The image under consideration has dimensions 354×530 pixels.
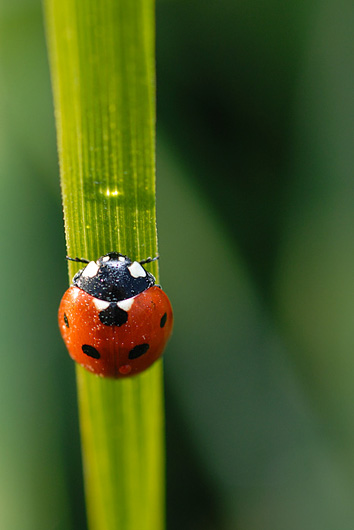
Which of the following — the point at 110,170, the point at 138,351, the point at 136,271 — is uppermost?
the point at 110,170

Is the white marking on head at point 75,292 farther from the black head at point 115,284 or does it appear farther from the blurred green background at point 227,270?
the blurred green background at point 227,270

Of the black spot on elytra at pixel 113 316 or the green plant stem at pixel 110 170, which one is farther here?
the black spot on elytra at pixel 113 316

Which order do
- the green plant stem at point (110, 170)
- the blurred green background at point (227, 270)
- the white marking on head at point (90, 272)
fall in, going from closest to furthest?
the green plant stem at point (110, 170), the white marking on head at point (90, 272), the blurred green background at point (227, 270)

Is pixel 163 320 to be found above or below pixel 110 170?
below

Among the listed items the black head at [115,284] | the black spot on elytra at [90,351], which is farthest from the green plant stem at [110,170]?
the black head at [115,284]

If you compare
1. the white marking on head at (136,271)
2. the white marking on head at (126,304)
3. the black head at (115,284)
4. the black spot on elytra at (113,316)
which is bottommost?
the black spot on elytra at (113,316)

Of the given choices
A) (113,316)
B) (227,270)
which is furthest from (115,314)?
(227,270)

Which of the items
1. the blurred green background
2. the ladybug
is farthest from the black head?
the blurred green background

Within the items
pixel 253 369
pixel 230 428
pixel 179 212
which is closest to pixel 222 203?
pixel 179 212

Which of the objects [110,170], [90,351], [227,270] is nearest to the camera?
[110,170]

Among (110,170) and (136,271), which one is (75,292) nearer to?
(136,271)
